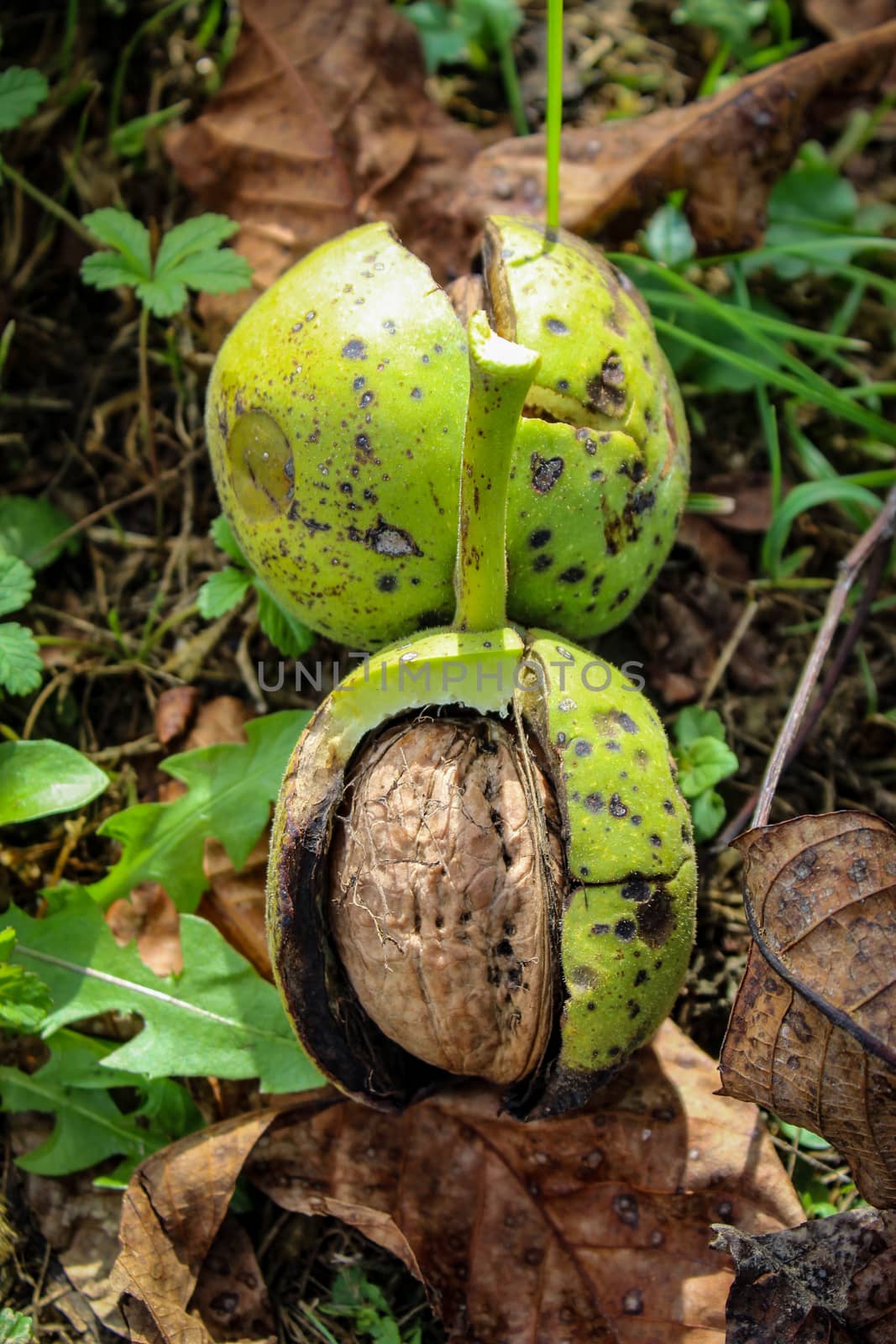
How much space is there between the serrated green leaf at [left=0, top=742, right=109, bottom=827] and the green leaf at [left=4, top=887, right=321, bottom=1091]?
21cm

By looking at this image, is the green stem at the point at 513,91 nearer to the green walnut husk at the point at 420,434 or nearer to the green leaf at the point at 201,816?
the green walnut husk at the point at 420,434

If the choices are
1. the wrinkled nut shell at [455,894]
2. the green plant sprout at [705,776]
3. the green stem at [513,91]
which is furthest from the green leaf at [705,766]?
the green stem at [513,91]

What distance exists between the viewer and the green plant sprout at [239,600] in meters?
2.72

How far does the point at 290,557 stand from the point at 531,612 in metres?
0.50

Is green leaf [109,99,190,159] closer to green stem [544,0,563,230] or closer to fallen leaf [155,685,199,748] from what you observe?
green stem [544,0,563,230]

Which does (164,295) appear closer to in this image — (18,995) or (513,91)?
(513,91)

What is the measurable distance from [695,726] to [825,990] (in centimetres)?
92

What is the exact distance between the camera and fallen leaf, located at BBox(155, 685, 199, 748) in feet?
9.70

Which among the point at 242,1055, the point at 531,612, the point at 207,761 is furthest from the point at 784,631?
the point at 242,1055

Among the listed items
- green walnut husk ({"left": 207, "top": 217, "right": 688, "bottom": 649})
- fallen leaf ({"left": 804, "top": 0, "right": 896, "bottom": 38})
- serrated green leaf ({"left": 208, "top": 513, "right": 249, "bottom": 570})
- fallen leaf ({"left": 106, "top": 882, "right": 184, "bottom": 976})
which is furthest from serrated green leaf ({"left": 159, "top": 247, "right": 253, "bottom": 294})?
fallen leaf ({"left": 804, "top": 0, "right": 896, "bottom": 38})

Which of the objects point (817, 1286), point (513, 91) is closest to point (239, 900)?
point (817, 1286)

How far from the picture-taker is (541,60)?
3572 mm

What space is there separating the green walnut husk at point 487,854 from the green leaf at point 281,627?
539 mm

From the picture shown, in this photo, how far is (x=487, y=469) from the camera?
198 cm
